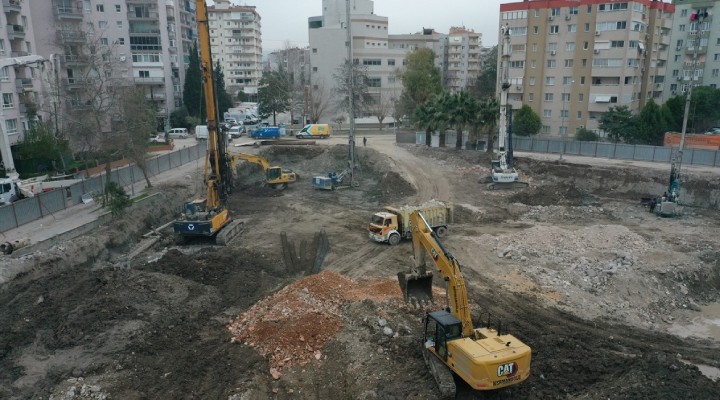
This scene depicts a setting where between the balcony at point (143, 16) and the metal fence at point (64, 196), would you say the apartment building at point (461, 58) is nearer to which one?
the balcony at point (143, 16)

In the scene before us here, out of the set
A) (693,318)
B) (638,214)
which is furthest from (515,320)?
(638,214)

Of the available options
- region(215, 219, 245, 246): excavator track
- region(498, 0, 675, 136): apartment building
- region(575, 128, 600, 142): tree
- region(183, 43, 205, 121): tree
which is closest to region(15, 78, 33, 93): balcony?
region(183, 43, 205, 121): tree

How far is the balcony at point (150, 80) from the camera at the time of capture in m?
66.4

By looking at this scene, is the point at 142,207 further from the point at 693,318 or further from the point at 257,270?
the point at 693,318

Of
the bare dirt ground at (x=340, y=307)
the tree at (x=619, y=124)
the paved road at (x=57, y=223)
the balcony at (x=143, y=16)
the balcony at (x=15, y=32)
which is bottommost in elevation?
the bare dirt ground at (x=340, y=307)

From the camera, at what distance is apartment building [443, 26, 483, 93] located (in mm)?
109000

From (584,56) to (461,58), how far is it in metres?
54.8

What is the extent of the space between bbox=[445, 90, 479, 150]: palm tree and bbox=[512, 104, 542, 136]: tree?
9.50 metres

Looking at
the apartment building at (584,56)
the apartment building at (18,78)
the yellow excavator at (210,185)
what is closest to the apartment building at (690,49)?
the apartment building at (584,56)

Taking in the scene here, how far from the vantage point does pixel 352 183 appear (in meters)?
42.4

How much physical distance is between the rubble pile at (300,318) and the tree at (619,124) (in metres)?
39.2

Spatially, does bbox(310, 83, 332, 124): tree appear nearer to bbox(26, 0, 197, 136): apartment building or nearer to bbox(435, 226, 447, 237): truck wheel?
bbox(26, 0, 197, 136): apartment building

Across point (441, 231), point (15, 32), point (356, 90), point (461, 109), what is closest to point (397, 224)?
point (441, 231)

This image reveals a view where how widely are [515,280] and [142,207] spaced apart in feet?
74.1
